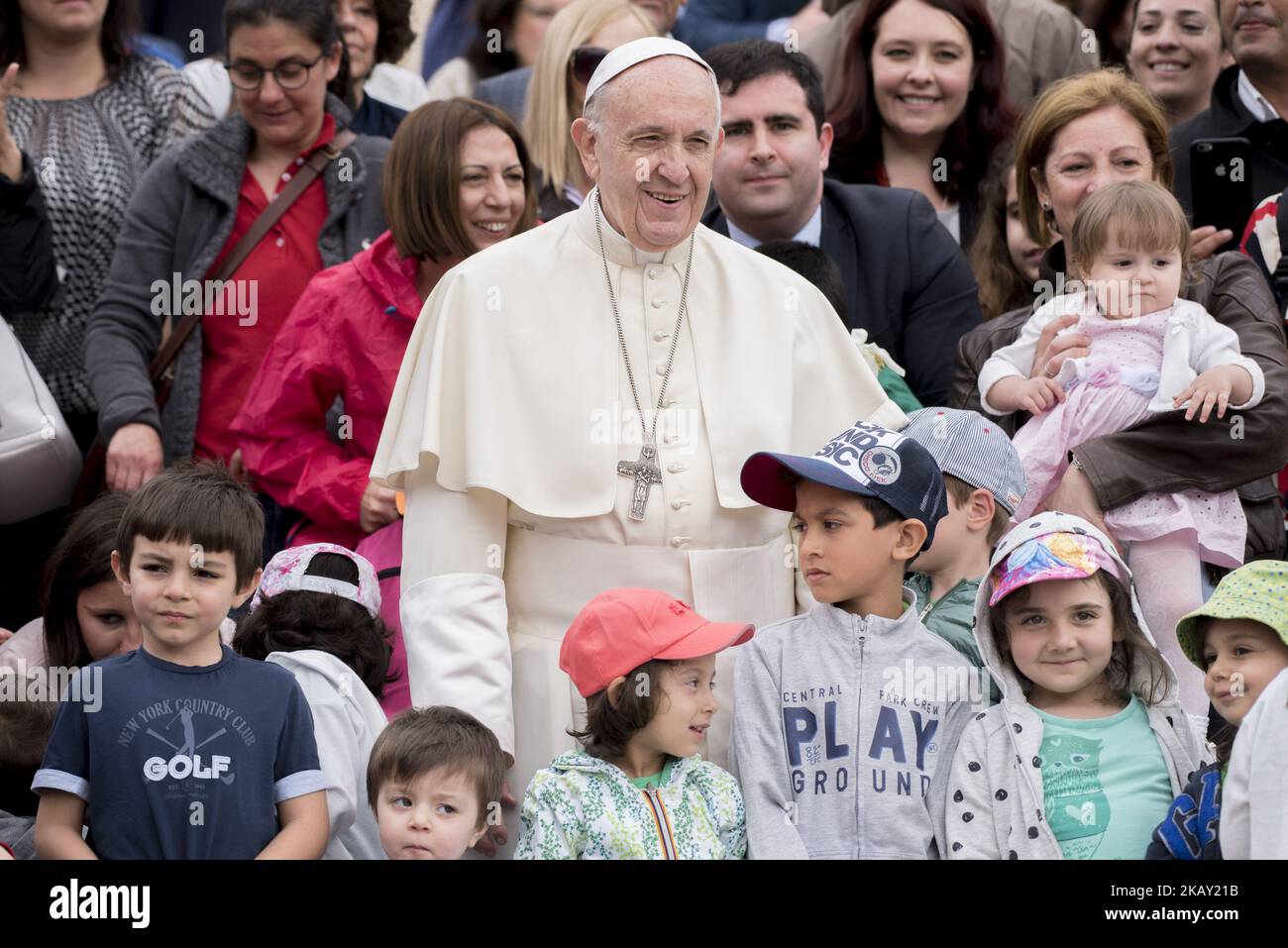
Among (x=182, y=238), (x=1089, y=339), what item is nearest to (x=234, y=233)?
(x=182, y=238)

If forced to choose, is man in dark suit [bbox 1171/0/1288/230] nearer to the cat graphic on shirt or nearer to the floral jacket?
the cat graphic on shirt

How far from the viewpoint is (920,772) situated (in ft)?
15.9

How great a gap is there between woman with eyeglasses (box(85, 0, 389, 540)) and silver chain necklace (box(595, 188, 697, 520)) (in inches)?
79.0

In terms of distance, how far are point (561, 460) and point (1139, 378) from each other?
1824mm

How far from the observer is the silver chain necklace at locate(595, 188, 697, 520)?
5152 mm

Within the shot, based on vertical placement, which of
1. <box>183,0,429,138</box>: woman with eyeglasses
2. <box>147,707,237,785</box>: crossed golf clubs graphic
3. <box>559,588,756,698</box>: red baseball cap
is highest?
<box>183,0,429,138</box>: woman with eyeglasses

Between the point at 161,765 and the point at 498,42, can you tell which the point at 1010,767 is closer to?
the point at 161,765

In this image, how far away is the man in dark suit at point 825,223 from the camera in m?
6.77

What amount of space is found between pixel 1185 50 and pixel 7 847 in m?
5.20

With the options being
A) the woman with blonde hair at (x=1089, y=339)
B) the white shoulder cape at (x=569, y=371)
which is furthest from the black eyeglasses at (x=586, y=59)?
the white shoulder cape at (x=569, y=371)

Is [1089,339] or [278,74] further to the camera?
[278,74]

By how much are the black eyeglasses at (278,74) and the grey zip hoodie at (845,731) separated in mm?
3025

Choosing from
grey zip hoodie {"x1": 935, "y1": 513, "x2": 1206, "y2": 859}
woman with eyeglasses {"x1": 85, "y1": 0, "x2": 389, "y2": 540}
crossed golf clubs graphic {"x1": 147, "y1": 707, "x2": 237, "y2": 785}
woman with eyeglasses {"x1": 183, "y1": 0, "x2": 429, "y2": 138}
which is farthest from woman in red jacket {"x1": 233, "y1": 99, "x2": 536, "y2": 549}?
grey zip hoodie {"x1": 935, "y1": 513, "x2": 1206, "y2": 859}

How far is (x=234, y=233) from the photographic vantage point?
7129 millimetres
